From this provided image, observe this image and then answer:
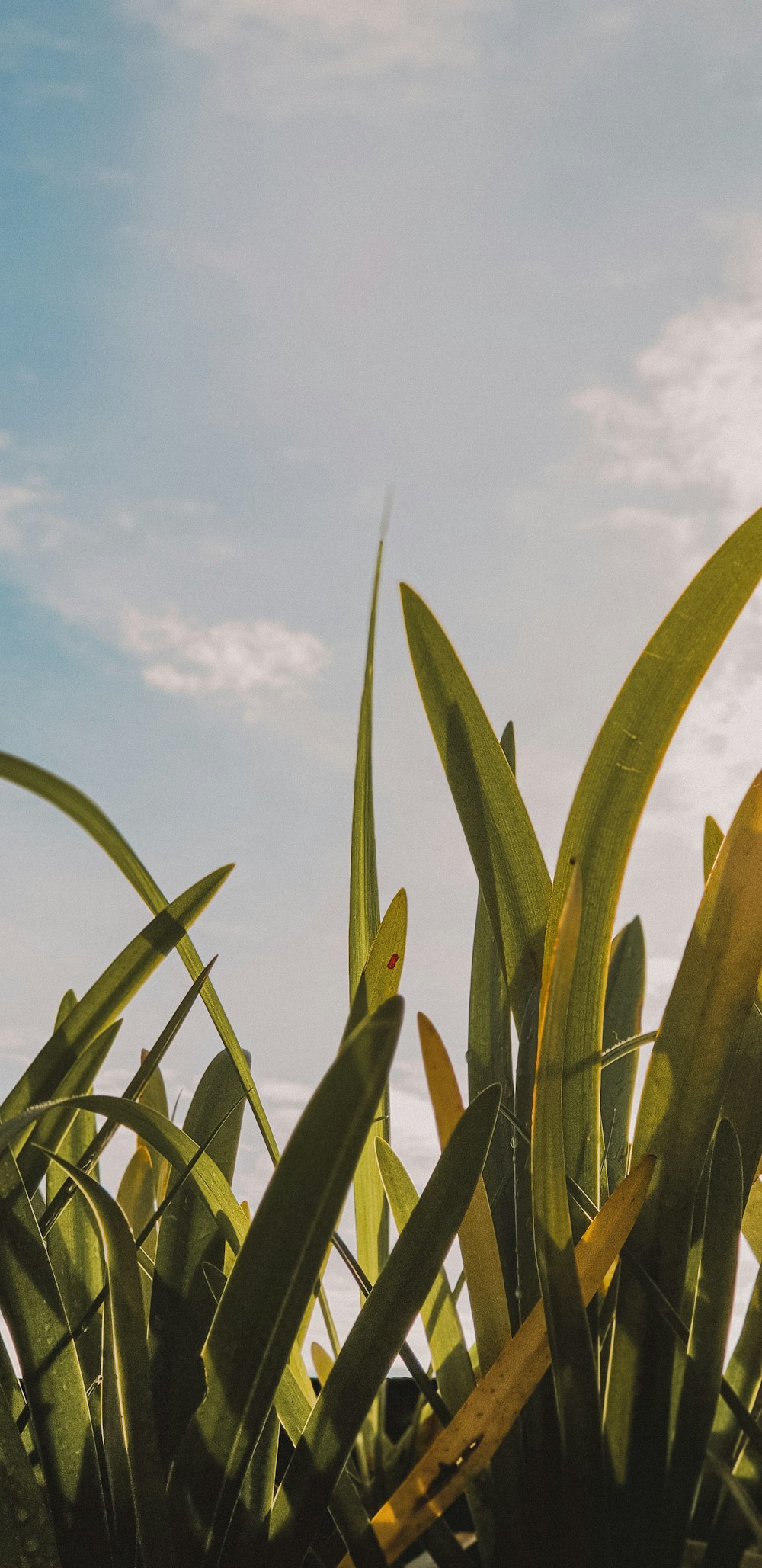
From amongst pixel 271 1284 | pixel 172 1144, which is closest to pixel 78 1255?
pixel 172 1144

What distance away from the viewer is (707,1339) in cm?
35

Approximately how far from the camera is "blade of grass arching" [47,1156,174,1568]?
0.34 metres

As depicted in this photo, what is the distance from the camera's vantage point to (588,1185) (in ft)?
1.34

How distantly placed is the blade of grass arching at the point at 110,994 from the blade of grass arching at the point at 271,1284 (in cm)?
21

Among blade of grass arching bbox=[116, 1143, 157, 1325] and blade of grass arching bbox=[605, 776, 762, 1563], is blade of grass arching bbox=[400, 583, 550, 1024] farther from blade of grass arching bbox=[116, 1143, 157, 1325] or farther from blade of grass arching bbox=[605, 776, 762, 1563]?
blade of grass arching bbox=[116, 1143, 157, 1325]

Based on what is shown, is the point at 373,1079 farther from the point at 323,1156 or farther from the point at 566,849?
the point at 566,849

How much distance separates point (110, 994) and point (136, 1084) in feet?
0.17

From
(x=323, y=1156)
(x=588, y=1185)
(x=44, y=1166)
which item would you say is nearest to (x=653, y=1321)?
(x=588, y=1185)

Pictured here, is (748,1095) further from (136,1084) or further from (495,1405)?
(136,1084)

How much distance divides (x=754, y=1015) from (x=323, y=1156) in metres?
0.23

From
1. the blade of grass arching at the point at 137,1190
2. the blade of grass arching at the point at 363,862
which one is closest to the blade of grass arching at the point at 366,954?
the blade of grass arching at the point at 363,862

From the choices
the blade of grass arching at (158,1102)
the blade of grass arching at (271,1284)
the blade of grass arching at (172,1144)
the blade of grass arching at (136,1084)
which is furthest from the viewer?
the blade of grass arching at (158,1102)

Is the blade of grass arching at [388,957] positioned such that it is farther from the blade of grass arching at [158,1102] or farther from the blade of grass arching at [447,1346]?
the blade of grass arching at [158,1102]

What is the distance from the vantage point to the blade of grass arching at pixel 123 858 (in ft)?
1.35
